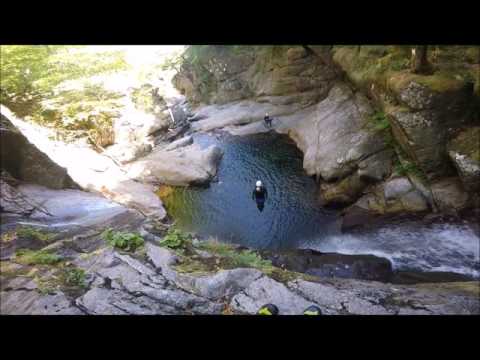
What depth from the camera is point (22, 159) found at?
889 centimetres

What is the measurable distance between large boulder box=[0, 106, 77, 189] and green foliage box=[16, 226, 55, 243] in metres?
2.43

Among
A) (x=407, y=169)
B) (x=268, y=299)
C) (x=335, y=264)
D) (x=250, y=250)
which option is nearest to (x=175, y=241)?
(x=268, y=299)

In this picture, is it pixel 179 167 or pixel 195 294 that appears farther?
pixel 179 167

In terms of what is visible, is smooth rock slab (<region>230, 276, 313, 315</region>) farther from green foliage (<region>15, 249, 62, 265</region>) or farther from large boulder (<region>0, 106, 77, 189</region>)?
large boulder (<region>0, 106, 77, 189</region>)

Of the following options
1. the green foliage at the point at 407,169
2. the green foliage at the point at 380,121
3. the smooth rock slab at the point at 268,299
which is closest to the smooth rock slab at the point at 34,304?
the smooth rock slab at the point at 268,299

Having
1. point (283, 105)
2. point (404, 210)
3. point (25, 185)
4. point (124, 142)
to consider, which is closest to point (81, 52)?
point (124, 142)

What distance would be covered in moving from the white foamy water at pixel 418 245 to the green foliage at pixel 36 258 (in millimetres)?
7014

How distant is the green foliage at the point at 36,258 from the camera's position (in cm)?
615

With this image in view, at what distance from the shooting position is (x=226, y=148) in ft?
63.9

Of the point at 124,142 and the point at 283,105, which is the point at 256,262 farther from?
the point at 283,105

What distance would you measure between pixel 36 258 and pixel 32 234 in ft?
2.93

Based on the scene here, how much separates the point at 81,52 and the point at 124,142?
6.63 m

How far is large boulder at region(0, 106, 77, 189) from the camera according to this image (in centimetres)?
860

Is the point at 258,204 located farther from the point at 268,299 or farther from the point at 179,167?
the point at 268,299
